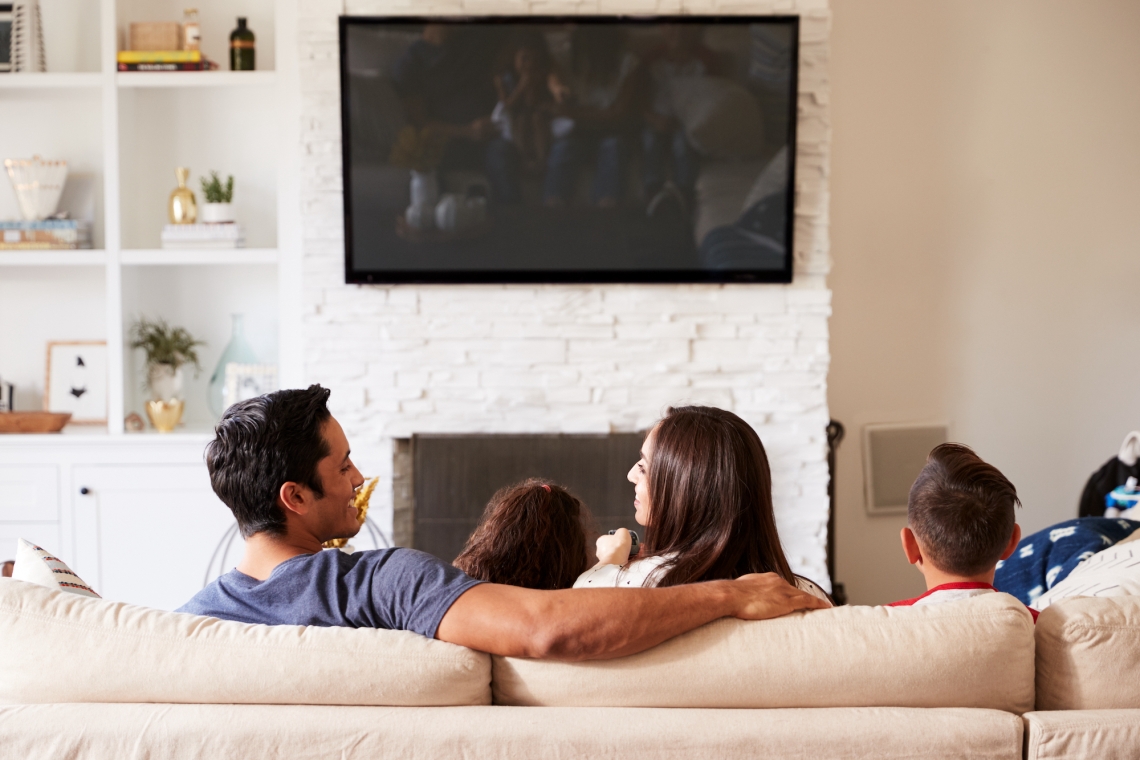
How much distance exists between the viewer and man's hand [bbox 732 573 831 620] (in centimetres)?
113

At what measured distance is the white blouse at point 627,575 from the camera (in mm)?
1365

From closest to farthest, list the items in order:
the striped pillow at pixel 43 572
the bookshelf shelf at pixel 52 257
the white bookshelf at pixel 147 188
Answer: the striped pillow at pixel 43 572
the bookshelf shelf at pixel 52 257
the white bookshelf at pixel 147 188

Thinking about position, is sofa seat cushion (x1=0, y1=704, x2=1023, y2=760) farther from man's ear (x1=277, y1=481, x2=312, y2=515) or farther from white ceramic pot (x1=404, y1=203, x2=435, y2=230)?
white ceramic pot (x1=404, y1=203, x2=435, y2=230)

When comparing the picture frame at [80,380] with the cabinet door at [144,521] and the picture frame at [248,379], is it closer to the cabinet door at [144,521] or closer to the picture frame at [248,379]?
the cabinet door at [144,521]

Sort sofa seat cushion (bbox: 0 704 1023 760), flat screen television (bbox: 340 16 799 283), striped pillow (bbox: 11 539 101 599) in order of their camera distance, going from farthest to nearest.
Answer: flat screen television (bbox: 340 16 799 283), striped pillow (bbox: 11 539 101 599), sofa seat cushion (bbox: 0 704 1023 760)

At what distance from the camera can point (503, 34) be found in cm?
306

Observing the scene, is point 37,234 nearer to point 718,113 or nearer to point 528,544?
point 718,113

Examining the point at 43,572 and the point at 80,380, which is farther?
the point at 80,380

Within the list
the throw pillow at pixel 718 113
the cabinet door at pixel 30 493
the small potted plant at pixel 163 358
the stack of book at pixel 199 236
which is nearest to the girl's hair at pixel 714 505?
the throw pillow at pixel 718 113

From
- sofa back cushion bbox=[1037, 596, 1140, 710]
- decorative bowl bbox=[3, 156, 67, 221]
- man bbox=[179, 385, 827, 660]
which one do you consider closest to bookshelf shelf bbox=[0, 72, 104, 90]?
decorative bowl bbox=[3, 156, 67, 221]

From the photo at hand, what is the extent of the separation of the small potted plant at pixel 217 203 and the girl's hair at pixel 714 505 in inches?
95.0

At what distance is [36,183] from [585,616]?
3111 mm

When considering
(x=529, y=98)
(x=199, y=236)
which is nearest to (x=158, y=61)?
(x=199, y=236)

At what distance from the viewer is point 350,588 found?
1216 millimetres
